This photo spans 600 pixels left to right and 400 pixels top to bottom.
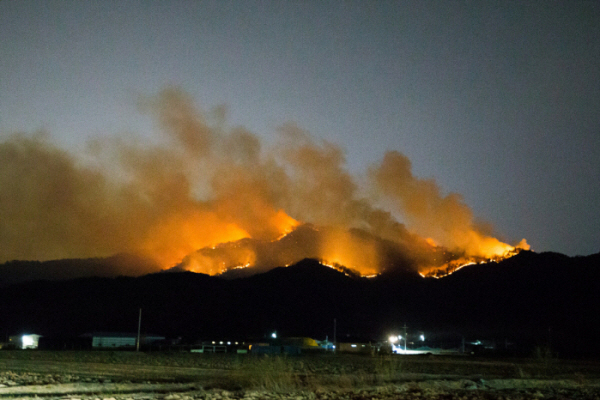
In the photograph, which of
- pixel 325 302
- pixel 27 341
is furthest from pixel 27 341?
pixel 325 302

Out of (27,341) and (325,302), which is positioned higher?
(325,302)

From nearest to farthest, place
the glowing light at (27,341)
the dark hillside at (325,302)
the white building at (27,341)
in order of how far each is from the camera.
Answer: the white building at (27,341), the glowing light at (27,341), the dark hillside at (325,302)

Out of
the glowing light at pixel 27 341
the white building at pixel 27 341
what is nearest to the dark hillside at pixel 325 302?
the white building at pixel 27 341

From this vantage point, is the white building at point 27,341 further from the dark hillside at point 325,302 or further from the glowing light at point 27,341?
the dark hillside at point 325,302

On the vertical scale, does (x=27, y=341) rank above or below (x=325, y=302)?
below

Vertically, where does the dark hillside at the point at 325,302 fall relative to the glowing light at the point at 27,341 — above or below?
above

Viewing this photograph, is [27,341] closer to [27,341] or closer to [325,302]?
[27,341]

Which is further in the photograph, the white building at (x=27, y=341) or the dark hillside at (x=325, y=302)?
the dark hillside at (x=325, y=302)

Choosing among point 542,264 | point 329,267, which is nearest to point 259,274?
point 329,267

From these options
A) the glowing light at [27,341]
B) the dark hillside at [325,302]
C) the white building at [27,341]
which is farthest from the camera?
the dark hillside at [325,302]

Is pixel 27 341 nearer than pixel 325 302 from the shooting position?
Yes

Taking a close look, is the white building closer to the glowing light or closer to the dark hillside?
the glowing light

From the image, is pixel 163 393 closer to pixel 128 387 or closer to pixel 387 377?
pixel 128 387

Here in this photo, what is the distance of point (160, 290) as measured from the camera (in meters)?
144
